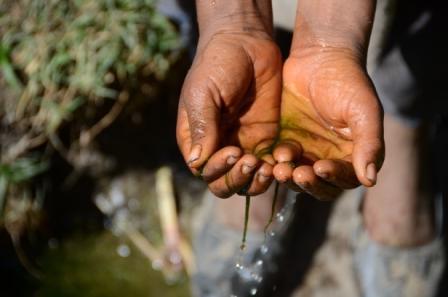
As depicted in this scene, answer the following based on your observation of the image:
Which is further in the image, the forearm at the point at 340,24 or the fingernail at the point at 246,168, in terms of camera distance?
the forearm at the point at 340,24

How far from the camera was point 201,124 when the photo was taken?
53.8 inches

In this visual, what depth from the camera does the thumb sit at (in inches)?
52.8

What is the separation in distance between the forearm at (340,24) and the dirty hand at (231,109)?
0.11 metres

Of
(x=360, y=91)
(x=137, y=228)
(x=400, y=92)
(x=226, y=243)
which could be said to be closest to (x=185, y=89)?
(x=360, y=91)

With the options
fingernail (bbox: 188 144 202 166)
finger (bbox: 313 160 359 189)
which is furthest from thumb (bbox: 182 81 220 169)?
finger (bbox: 313 160 359 189)

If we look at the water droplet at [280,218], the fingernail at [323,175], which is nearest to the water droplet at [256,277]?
the water droplet at [280,218]

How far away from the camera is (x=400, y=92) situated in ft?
6.72

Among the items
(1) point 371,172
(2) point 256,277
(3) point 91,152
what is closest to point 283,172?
(1) point 371,172

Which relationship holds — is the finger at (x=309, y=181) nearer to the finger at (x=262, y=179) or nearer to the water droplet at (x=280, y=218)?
the finger at (x=262, y=179)

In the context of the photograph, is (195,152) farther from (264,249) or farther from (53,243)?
(53,243)

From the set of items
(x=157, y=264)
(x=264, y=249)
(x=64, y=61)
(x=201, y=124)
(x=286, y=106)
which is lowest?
(x=157, y=264)

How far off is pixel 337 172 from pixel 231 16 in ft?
1.61

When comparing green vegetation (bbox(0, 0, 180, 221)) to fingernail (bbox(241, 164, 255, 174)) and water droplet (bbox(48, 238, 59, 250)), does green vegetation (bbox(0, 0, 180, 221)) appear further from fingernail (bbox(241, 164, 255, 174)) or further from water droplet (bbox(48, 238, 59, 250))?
fingernail (bbox(241, 164, 255, 174))

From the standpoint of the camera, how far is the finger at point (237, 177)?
131 cm
